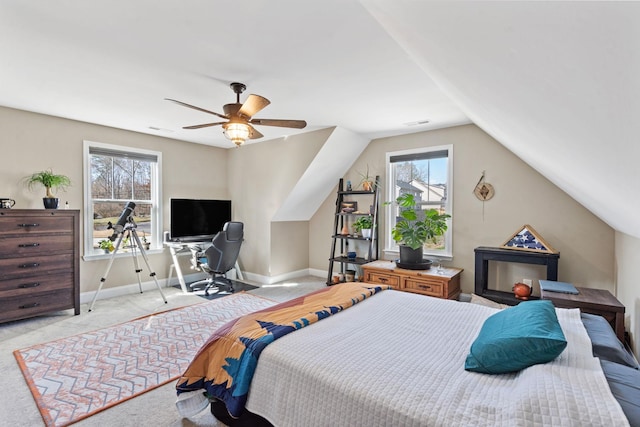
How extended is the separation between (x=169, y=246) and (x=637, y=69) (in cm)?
547

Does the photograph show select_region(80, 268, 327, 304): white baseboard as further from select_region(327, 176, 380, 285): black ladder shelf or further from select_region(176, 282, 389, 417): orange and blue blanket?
select_region(176, 282, 389, 417): orange and blue blanket

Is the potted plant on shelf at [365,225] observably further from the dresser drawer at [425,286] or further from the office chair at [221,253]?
the office chair at [221,253]

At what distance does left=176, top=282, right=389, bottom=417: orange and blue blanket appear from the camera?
1.62 metres

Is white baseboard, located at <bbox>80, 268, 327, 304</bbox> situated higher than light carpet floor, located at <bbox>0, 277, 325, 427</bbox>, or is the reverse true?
white baseboard, located at <bbox>80, 268, 327, 304</bbox>

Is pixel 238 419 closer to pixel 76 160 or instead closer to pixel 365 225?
pixel 365 225

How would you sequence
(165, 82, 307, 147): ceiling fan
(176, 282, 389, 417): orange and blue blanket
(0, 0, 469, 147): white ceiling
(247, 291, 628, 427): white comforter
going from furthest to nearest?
(165, 82, 307, 147): ceiling fan → (0, 0, 469, 147): white ceiling → (176, 282, 389, 417): orange and blue blanket → (247, 291, 628, 427): white comforter

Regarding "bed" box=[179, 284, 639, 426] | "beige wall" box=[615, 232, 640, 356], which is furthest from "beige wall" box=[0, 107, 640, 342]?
"bed" box=[179, 284, 639, 426]

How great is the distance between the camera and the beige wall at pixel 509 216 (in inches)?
137

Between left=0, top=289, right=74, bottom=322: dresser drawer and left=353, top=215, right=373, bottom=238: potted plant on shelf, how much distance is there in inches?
155

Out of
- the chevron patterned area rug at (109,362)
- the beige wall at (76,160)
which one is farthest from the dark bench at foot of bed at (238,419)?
the beige wall at (76,160)

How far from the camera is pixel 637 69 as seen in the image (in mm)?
537

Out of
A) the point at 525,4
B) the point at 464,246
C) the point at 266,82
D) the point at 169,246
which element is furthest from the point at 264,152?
the point at 525,4

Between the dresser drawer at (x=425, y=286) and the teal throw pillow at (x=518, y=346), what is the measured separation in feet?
7.71

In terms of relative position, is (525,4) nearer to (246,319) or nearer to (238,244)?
(246,319)
